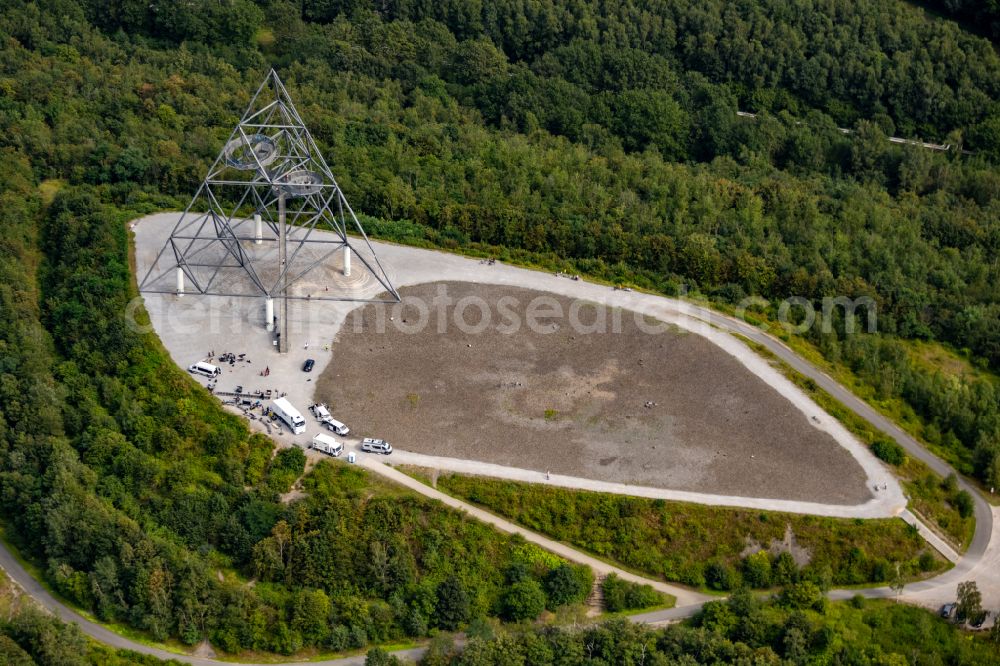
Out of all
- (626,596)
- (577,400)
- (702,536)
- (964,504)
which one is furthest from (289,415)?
(964,504)

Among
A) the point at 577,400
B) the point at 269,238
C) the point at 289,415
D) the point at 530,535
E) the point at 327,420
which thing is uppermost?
the point at 269,238

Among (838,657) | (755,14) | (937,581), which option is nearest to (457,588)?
(838,657)

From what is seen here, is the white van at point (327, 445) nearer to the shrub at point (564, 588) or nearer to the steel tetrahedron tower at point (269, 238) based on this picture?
the steel tetrahedron tower at point (269, 238)

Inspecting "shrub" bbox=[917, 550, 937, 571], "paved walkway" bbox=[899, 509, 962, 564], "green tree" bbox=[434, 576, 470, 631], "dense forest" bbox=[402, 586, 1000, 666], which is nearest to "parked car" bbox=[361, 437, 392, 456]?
"green tree" bbox=[434, 576, 470, 631]

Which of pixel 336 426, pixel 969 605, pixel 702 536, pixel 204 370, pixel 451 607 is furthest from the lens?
pixel 204 370

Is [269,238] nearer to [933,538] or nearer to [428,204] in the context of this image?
[428,204]

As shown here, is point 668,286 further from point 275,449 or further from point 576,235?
point 275,449

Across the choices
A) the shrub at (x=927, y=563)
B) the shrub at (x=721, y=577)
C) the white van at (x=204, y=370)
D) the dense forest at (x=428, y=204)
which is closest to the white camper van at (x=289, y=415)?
the dense forest at (x=428, y=204)
